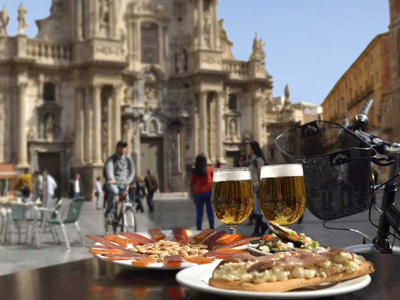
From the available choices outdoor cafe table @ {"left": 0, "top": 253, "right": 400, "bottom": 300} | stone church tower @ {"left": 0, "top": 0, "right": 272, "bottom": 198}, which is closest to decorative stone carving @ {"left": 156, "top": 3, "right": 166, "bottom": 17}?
stone church tower @ {"left": 0, "top": 0, "right": 272, "bottom": 198}

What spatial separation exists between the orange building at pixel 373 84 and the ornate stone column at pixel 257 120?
709 centimetres

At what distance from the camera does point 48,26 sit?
30156mm

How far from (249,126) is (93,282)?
108 ft

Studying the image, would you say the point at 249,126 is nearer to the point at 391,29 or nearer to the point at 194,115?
the point at 194,115

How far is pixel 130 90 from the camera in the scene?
31.2m

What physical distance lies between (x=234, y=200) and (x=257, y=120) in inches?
1274

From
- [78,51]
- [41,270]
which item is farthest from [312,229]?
[78,51]

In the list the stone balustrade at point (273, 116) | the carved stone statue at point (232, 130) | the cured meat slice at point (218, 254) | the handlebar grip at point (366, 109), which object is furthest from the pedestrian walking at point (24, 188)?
the stone balustrade at point (273, 116)

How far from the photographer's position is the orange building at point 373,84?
112 ft

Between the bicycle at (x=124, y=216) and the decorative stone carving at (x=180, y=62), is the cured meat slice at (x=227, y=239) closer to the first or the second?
the bicycle at (x=124, y=216)

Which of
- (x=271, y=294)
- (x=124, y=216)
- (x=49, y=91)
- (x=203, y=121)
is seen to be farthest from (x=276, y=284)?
(x=203, y=121)

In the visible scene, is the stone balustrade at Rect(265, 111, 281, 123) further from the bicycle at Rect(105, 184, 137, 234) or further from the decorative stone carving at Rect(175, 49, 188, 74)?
the bicycle at Rect(105, 184, 137, 234)

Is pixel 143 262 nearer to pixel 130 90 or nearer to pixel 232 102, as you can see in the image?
pixel 130 90

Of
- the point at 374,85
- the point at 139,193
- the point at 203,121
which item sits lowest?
the point at 139,193
